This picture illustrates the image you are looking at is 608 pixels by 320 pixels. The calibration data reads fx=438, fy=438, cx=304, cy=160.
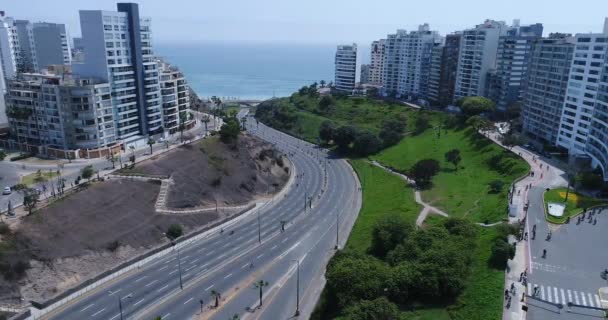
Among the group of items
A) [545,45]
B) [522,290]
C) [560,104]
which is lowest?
[522,290]

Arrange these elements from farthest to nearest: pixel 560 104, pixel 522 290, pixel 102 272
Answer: pixel 560 104, pixel 102 272, pixel 522 290

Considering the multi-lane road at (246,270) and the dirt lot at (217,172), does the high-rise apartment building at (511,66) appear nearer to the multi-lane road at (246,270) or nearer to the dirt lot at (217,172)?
the multi-lane road at (246,270)

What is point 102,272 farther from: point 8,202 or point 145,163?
point 145,163

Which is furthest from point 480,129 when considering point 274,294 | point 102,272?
point 102,272

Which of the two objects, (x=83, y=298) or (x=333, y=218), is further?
(x=333, y=218)

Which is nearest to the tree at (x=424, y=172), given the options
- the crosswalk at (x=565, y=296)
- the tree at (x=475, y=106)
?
the tree at (x=475, y=106)

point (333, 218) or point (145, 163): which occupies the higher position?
point (145, 163)
